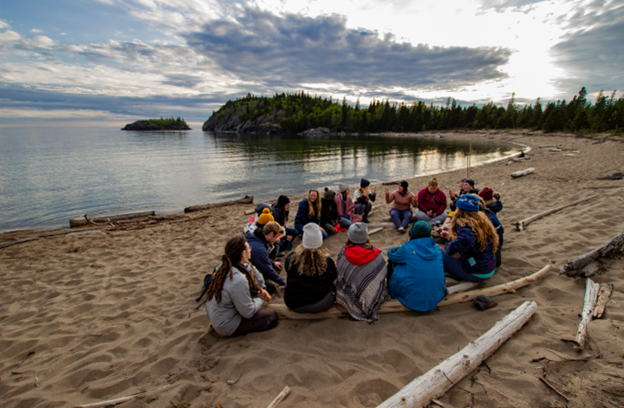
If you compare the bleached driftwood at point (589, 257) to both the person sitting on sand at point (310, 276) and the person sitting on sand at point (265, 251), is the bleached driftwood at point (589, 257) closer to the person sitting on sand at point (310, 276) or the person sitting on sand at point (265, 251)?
the person sitting on sand at point (310, 276)

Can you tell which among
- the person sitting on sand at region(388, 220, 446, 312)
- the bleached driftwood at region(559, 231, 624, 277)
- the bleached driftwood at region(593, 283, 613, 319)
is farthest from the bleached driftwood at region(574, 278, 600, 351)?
the person sitting on sand at region(388, 220, 446, 312)

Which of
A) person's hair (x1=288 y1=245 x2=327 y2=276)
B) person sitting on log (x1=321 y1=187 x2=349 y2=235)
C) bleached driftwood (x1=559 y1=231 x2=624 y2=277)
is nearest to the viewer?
person's hair (x1=288 y1=245 x2=327 y2=276)

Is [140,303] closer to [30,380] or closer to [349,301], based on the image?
[30,380]

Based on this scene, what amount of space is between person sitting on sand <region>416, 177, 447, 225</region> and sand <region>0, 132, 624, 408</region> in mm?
2399

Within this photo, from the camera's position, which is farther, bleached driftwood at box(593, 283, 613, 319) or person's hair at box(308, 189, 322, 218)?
person's hair at box(308, 189, 322, 218)

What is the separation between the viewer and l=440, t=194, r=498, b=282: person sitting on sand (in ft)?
13.7

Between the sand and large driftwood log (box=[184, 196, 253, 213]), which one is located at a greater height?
the sand

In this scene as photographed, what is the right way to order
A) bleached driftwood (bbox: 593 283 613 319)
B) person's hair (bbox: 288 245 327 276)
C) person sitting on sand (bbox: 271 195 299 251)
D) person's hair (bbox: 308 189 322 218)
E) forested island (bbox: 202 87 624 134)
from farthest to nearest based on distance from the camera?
1. forested island (bbox: 202 87 624 134)
2. person's hair (bbox: 308 189 322 218)
3. person sitting on sand (bbox: 271 195 299 251)
4. person's hair (bbox: 288 245 327 276)
5. bleached driftwood (bbox: 593 283 613 319)

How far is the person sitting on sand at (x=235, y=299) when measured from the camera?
3508mm

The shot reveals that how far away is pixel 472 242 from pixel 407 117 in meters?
130

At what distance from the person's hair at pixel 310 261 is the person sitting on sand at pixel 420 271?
120 cm

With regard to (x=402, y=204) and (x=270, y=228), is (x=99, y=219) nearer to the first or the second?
(x=270, y=228)

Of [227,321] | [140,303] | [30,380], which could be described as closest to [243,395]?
[227,321]

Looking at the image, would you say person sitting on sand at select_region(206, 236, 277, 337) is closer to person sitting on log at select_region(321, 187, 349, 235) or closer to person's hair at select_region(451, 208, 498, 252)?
person's hair at select_region(451, 208, 498, 252)
